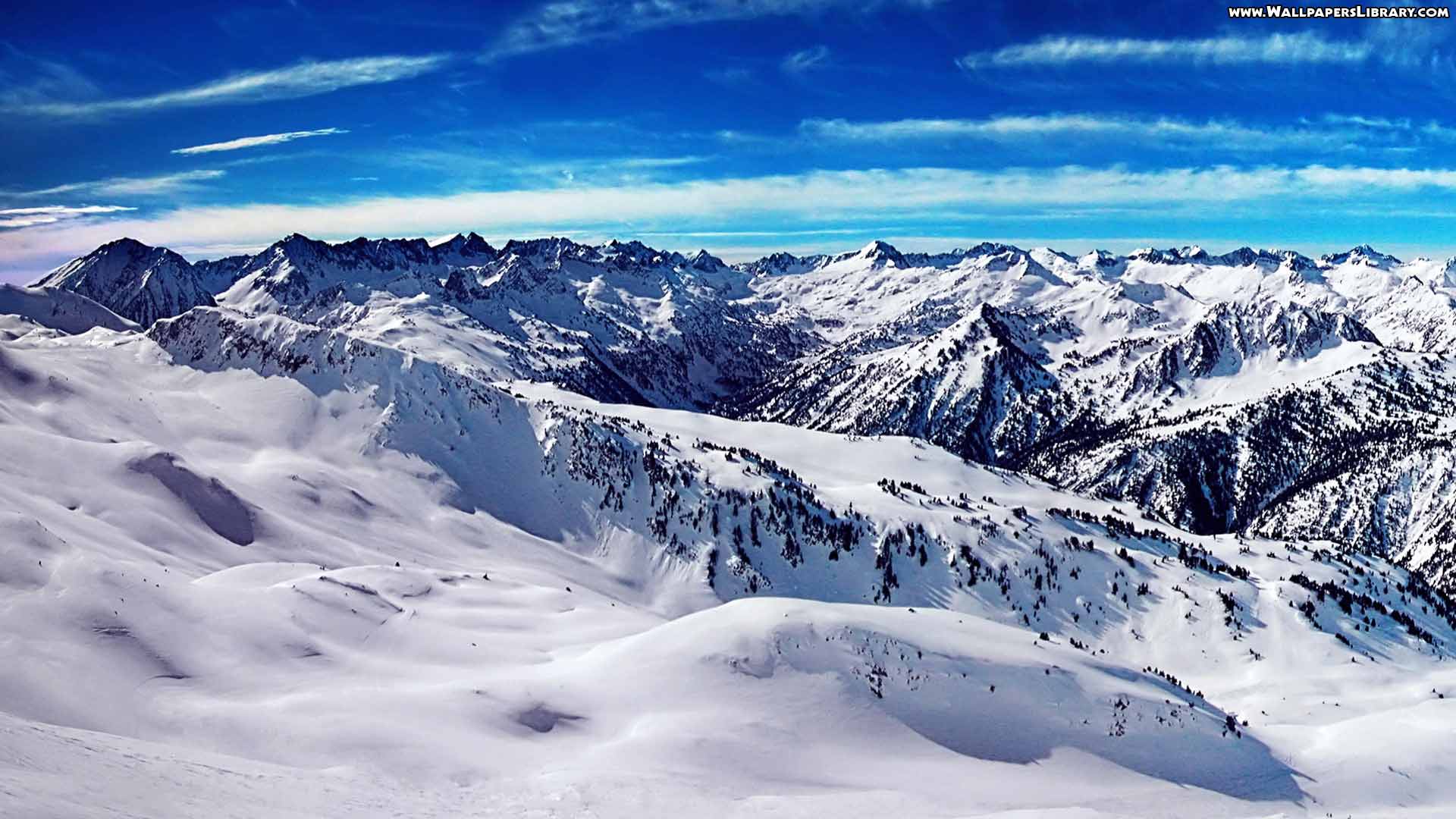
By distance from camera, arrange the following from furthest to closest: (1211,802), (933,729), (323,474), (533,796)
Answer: (323,474) → (933,729) → (1211,802) → (533,796)

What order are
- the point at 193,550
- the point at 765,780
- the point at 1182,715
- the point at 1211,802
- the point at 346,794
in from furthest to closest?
the point at 193,550
the point at 1182,715
the point at 1211,802
the point at 765,780
the point at 346,794

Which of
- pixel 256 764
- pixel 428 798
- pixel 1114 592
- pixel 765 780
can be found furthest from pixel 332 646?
pixel 1114 592

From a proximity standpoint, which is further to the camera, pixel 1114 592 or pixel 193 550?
pixel 1114 592

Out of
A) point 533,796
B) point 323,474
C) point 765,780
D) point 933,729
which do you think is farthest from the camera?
point 323,474

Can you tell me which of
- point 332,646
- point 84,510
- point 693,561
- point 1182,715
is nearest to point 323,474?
point 84,510

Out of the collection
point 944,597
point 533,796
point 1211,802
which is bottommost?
point 944,597

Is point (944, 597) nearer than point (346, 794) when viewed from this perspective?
No

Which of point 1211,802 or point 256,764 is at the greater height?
point 256,764

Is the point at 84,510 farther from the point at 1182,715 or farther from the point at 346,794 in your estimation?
the point at 1182,715

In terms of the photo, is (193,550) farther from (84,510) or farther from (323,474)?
(323,474)
